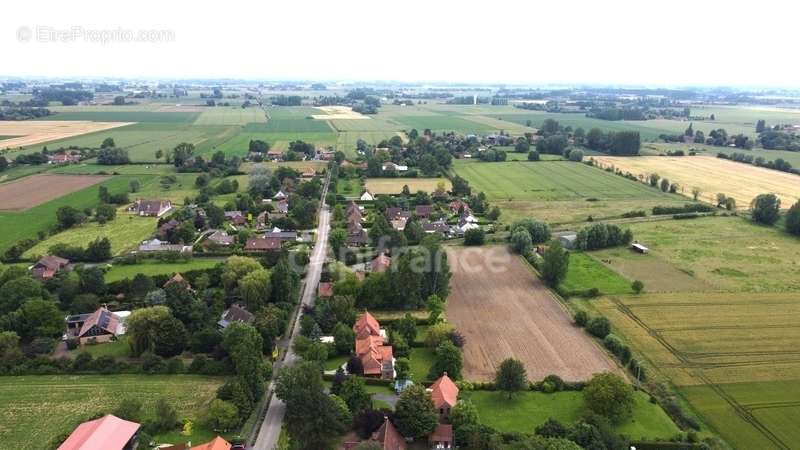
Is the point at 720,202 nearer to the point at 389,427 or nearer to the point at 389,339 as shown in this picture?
the point at 389,339

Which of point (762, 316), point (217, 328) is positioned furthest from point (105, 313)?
point (762, 316)

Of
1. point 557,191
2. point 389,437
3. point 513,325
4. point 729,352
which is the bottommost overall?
point 389,437

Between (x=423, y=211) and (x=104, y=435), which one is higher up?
(x=423, y=211)

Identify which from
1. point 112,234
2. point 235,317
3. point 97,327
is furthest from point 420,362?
point 112,234

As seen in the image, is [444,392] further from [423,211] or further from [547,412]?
[423,211]

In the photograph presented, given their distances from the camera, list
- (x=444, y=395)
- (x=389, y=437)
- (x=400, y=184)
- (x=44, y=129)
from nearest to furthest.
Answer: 1. (x=389, y=437)
2. (x=444, y=395)
3. (x=400, y=184)
4. (x=44, y=129)

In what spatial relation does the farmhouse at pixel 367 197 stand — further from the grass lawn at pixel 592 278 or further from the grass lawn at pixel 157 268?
the grass lawn at pixel 592 278

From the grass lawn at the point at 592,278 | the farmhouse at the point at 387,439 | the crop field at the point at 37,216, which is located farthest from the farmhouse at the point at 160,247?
the grass lawn at the point at 592,278
